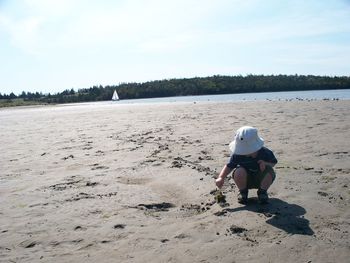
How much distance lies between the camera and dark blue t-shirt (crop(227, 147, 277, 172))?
4980mm

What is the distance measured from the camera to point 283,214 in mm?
4246

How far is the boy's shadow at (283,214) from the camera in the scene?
382 centimetres

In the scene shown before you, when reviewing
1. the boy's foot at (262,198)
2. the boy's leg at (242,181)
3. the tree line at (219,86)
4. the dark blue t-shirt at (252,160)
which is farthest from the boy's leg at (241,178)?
the tree line at (219,86)

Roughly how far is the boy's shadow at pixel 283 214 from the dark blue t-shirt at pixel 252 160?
44cm

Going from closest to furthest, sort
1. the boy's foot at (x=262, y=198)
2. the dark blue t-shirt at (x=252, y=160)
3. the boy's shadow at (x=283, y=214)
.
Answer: the boy's shadow at (x=283, y=214)
the boy's foot at (x=262, y=198)
the dark blue t-shirt at (x=252, y=160)

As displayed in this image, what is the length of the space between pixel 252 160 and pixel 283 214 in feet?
3.18

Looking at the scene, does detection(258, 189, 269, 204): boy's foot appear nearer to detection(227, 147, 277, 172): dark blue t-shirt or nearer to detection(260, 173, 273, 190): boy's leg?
detection(260, 173, 273, 190): boy's leg

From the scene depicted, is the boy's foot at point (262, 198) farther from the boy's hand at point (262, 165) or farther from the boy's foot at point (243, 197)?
the boy's hand at point (262, 165)

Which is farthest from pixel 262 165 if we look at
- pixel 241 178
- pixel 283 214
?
pixel 283 214

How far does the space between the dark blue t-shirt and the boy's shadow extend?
437 millimetres

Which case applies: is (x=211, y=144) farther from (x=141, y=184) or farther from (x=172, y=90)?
(x=172, y=90)

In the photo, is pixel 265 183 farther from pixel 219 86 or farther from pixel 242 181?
pixel 219 86

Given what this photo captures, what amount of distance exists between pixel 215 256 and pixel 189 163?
385cm

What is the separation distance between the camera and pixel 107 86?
103 metres
